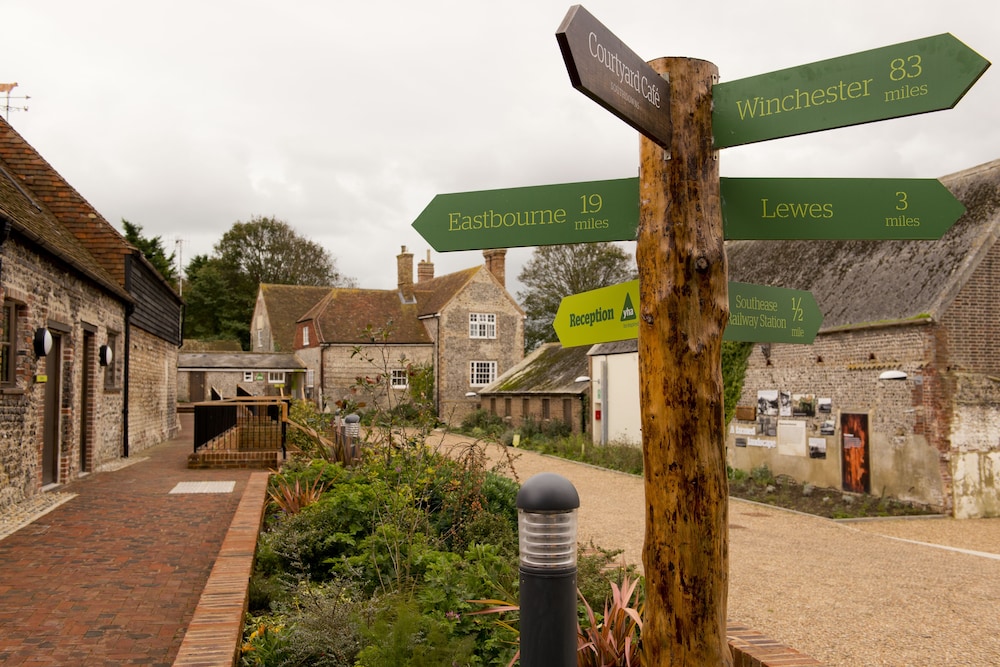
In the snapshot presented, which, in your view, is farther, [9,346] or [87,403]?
[87,403]

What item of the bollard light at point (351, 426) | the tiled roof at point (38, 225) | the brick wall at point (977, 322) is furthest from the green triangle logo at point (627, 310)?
the brick wall at point (977, 322)

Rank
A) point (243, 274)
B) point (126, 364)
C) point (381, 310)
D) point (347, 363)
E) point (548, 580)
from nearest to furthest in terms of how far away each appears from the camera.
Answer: point (548, 580) < point (126, 364) < point (347, 363) < point (381, 310) < point (243, 274)

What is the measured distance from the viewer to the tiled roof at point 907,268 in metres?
14.5

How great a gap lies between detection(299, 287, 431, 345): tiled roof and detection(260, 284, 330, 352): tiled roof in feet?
13.3

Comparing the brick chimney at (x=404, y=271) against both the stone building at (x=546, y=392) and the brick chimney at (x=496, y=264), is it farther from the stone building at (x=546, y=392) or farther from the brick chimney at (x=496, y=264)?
the stone building at (x=546, y=392)

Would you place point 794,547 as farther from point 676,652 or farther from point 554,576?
point 554,576

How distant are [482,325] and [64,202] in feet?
91.7

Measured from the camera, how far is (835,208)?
11.4 feet

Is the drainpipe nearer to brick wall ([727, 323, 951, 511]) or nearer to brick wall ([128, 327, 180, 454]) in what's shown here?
brick wall ([128, 327, 180, 454])

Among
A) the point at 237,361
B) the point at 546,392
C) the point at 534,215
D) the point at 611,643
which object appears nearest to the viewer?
the point at 534,215

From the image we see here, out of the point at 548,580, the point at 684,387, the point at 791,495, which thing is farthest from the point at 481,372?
the point at 548,580

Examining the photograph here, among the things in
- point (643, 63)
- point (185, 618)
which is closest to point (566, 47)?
point (643, 63)

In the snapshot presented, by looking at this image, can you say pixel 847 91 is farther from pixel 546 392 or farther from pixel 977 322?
pixel 546 392

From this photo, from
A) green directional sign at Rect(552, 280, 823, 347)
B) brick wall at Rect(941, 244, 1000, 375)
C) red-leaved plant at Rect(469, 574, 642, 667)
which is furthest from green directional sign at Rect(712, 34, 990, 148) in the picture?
brick wall at Rect(941, 244, 1000, 375)
